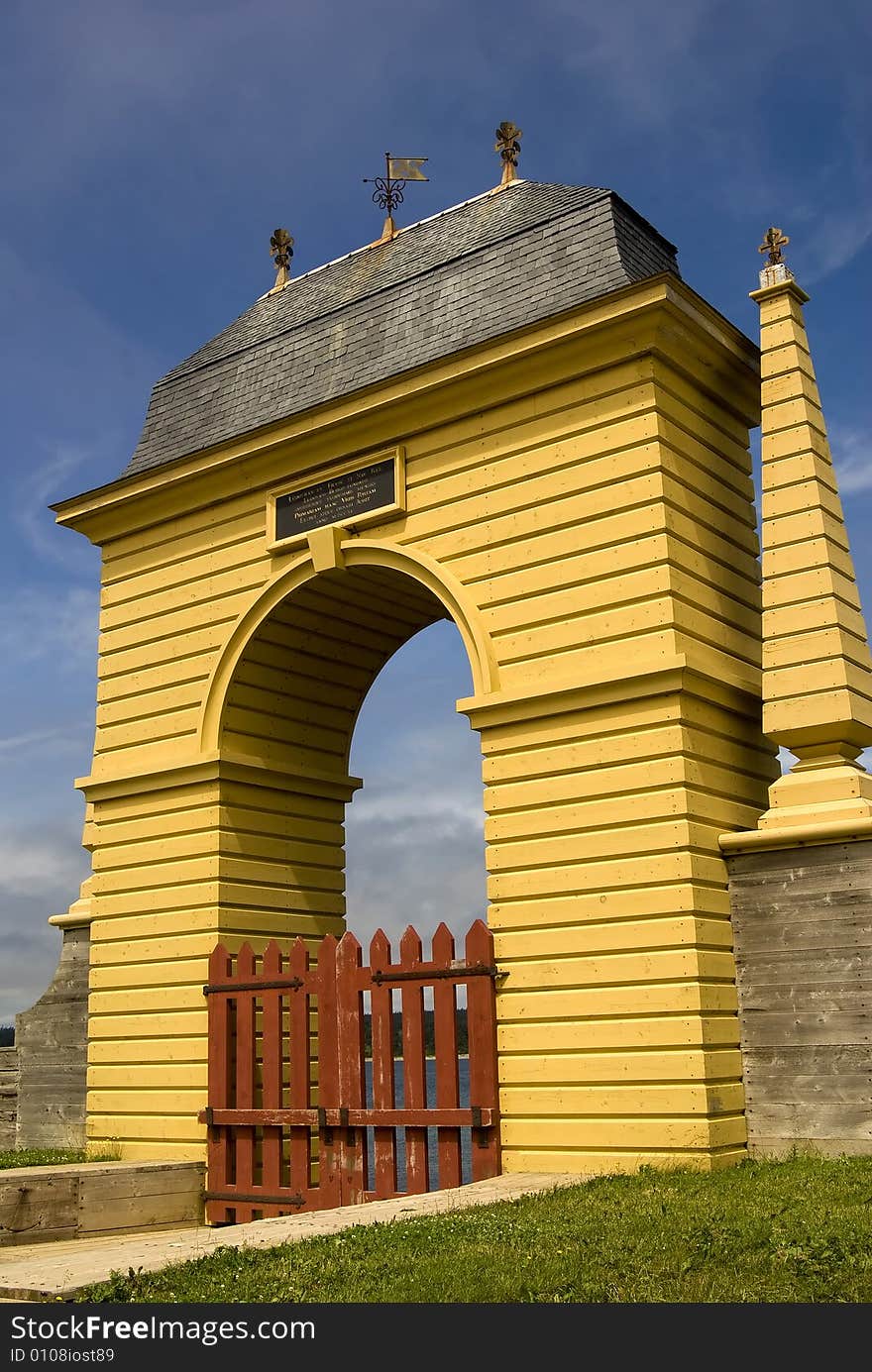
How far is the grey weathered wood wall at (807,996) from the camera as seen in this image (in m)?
11.8

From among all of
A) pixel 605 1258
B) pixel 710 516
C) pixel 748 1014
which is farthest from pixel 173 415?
pixel 605 1258

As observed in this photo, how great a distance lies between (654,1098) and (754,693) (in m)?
4.15

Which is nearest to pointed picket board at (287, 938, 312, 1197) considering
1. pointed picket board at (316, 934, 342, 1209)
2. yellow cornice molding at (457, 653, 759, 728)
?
pointed picket board at (316, 934, 342, 1209)

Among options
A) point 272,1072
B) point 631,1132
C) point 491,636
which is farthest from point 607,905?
point 272,1072

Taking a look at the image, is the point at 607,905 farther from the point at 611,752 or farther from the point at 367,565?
the point at 367,565

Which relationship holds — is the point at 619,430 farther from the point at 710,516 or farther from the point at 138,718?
the point at 138,718

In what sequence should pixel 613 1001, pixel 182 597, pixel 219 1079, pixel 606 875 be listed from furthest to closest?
pixel 182 597, pixel 219 1079, pixel 606 875, pixel 613 1001

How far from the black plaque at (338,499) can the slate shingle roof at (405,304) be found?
0.90 meters

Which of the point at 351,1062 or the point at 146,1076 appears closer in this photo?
the point at 351,1062

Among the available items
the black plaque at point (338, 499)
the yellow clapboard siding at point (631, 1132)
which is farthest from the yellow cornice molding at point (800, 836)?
the black plaque at point (338, 499)

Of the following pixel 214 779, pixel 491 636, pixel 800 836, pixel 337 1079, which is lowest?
pixel 337 1079

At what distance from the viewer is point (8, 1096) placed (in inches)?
706

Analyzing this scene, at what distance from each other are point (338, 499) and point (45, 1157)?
819 centimetres

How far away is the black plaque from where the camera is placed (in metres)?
15.5
